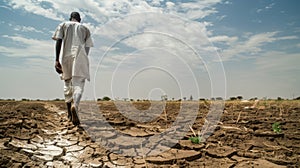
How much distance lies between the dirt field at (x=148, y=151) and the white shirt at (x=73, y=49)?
0.85 m

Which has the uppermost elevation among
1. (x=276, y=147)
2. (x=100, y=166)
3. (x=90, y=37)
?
(x=90, y=37)

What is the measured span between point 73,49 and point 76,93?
2.24 feet

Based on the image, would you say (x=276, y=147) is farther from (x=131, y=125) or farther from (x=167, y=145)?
(x=131, y=125)

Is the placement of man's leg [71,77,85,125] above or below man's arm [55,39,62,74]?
below

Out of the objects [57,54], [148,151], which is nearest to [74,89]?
[57,54]

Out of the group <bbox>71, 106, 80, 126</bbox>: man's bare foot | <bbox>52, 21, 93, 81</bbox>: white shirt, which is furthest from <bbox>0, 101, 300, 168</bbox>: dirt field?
<bbox>52, 21, 93, 81</bbox>: white shirt

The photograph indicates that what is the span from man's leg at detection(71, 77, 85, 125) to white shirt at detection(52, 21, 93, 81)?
0.09 metres

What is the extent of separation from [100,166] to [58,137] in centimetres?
109

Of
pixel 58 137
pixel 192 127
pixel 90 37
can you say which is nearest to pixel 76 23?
pixel 90 37

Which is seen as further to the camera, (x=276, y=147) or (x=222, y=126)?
(x=222, y=126)

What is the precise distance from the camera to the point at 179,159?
2865 mm

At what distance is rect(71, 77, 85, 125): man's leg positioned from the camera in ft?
13.5

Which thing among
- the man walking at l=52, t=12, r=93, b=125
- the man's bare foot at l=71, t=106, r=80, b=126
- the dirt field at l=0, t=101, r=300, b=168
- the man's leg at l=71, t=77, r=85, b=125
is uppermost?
the man walking at l=52, t=12, r=93, b=125

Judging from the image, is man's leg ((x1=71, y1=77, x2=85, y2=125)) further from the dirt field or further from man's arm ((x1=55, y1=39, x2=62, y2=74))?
man's arm ((x1=55, y1=39, x2=62, y2=74))
